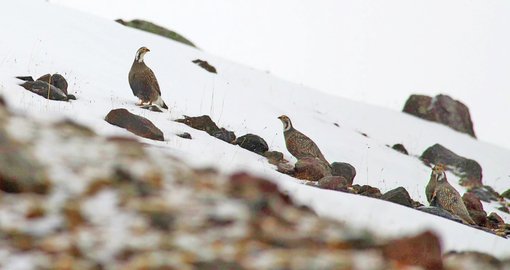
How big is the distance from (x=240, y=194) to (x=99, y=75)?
9.93 metres

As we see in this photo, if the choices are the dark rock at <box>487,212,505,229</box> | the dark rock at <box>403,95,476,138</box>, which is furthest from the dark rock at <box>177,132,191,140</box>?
the dark rock at <box>403,95,476,138</box>

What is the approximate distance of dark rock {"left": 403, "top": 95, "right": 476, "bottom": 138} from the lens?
2764 cm

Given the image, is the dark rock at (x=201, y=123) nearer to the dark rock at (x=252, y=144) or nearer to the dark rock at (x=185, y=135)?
the dark rock at (x=252, y=144)

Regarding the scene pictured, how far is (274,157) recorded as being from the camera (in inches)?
476

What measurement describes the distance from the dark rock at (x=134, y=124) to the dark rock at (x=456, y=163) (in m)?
10.8

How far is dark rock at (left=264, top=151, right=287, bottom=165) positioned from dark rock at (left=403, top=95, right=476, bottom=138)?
15980mm

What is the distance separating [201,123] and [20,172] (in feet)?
24.2

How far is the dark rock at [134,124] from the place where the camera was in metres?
9.81

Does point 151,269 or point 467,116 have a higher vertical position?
point 467,116

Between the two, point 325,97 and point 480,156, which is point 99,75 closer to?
point 325,97

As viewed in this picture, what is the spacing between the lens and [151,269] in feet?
13.9

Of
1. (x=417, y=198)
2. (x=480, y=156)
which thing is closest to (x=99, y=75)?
(x=417, y=198)

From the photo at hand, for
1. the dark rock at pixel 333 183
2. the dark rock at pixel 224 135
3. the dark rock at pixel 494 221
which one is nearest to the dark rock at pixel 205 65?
the dark rock at pixel 224 135

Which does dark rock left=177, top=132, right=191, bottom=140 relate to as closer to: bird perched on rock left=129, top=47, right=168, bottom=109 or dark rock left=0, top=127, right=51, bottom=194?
bird perched on rock left=129, top=47, right=168, bottom=109
